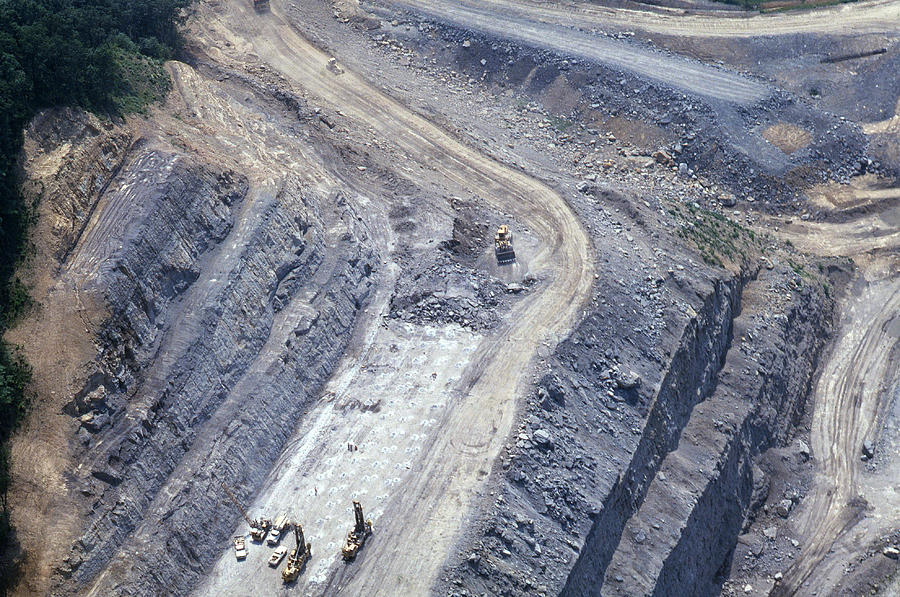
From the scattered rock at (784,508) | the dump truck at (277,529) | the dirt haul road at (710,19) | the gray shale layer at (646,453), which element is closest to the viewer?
the dump truck at (277,529)

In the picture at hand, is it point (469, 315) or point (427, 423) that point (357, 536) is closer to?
point (427, 423)

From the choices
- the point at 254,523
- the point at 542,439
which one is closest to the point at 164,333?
the point at 254,523

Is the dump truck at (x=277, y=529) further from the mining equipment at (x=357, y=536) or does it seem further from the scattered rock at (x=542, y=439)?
the scattered rock at (x=542, y=439)

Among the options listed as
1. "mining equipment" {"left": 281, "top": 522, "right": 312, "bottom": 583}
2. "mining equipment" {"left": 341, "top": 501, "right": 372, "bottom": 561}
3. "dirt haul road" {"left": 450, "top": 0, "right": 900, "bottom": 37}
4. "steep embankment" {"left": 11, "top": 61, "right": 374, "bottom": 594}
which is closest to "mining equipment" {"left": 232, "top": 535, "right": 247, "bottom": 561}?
"steep embankment" {"left": 11, "top": 61, "right": 374, "bottom": 594}

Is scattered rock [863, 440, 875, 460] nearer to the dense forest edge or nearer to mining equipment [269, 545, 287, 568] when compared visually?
mining equipment [269, 545, 287, 568]

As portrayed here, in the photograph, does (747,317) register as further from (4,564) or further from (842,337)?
(4,564)

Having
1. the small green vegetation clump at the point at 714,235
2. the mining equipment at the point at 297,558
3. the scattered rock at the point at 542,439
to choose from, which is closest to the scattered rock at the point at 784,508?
the small green vegetation clump at the point at 714,235
